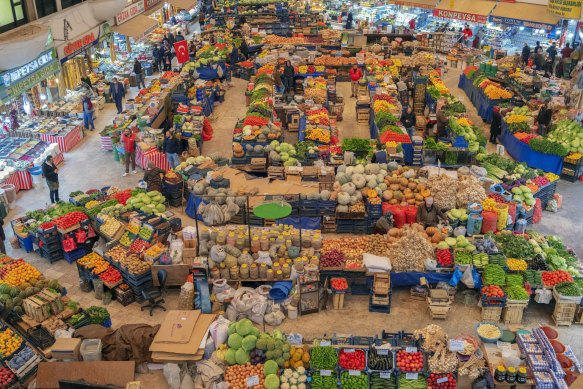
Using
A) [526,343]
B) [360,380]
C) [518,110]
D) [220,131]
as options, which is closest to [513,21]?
[518,110]

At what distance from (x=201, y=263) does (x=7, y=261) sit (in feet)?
13.7

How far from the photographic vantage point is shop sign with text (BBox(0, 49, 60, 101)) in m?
12.4

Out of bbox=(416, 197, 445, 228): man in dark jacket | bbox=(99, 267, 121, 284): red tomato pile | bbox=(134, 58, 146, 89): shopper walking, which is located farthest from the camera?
bbox=(134, 58, 146, 89): shopper walking

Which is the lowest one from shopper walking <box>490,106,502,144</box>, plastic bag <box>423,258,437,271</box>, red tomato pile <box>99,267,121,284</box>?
red tomato pile <box>99,267,121,284</box>

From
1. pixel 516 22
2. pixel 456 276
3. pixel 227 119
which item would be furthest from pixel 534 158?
pixel 227 119

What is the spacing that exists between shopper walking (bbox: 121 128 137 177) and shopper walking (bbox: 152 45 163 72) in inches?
503

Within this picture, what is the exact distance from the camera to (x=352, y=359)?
8594 millimetres

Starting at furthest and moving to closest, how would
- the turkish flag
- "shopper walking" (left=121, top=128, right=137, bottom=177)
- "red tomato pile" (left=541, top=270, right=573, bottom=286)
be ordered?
the turkish flag < "shopper walking" (left=121, top=128, right=137, bottom=177) < "red tomato pile" (left=541, top=270, right=573, bottom=286)

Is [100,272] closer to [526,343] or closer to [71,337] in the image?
[71,337]

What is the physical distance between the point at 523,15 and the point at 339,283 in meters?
19.5

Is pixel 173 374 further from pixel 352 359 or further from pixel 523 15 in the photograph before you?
pixel 523 15

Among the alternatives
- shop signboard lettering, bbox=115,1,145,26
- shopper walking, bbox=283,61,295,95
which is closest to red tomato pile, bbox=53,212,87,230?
shopper walking, bbox=283,61,295,95

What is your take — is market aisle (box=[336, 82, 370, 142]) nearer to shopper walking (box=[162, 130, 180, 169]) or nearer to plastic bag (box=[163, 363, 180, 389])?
shopper walking (box=[162, 130, 180, 169])

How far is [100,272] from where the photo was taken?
11523 mm
